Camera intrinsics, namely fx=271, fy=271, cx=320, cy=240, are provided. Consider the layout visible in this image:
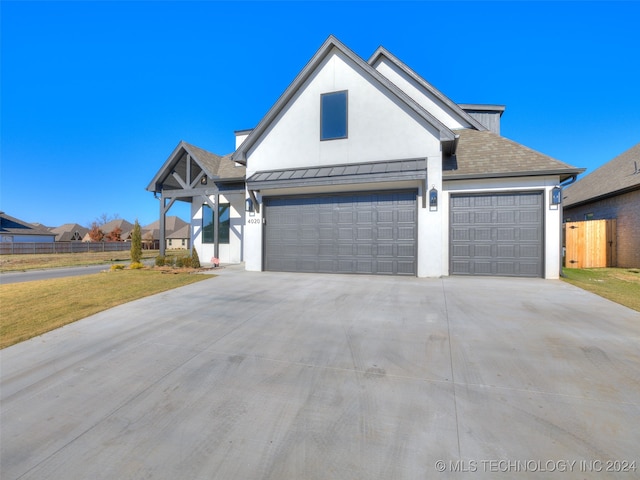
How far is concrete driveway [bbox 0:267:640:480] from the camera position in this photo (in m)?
1.99

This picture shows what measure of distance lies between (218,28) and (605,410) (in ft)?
51.8

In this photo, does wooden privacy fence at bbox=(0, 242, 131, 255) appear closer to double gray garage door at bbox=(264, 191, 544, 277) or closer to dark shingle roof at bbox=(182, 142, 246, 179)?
dark shingle roof at bbox=(182, 142, 246, 179)

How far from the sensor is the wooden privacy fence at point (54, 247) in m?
29.6

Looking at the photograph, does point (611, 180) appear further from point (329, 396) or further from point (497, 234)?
point (329, 396)

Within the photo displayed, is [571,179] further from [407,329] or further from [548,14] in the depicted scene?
[407,329]

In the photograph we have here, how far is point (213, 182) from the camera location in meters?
13.8

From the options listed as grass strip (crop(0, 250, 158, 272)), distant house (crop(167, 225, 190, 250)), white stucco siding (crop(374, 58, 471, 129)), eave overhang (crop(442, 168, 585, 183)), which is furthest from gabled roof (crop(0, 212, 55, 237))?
eave overhang (crop(442, 168, 585, 183))

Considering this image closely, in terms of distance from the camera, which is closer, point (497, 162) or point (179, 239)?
point (497, 162)

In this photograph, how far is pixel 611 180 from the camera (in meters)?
14.7

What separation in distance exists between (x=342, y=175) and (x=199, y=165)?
326 inches

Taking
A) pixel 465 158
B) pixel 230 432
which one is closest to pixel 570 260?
pixel 465 158

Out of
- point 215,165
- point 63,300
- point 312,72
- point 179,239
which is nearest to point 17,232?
point 179,239

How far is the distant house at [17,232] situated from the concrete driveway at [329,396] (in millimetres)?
52079

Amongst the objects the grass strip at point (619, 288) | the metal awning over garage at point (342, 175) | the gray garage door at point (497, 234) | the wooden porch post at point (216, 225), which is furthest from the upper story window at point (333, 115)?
the grass strip at point (619, 288)
